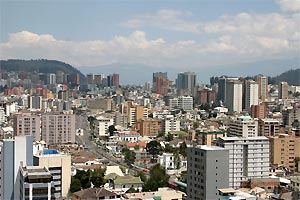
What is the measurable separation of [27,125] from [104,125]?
3.42m

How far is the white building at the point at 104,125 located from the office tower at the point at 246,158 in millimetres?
7076

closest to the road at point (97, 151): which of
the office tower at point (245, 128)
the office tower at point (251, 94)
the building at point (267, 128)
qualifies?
the office tower at point (245, 128)

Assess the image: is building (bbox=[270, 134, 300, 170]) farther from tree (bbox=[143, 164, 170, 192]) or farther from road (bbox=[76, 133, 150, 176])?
tree (bbox=[143, 164, 170, 192])

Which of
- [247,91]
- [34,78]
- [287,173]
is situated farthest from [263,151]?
[34,78]

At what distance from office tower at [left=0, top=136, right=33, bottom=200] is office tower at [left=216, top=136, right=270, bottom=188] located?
2.73 meters

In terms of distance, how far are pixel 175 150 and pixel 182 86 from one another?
1499 cm

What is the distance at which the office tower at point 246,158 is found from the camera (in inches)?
237

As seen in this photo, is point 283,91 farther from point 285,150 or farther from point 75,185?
point 75,185

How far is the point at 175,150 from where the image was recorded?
9156 mm

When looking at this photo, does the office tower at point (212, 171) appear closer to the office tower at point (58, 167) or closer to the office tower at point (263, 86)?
the office tower at point (58, 167)

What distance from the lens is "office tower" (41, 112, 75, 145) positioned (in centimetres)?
1034

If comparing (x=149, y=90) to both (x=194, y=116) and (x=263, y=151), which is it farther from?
(x=263, y=151)

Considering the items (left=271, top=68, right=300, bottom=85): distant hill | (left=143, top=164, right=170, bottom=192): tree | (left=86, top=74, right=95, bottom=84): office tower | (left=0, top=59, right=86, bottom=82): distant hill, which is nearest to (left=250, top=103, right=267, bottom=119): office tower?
(left=271, top=68, right=300, bottom=85): distant hill

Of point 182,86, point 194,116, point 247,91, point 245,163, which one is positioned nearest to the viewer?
point 245,163
